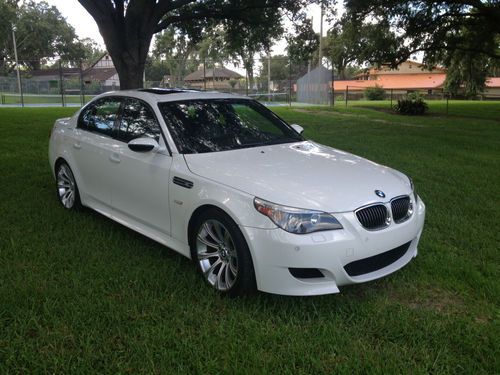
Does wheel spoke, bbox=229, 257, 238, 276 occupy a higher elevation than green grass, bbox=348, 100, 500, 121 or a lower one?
lower

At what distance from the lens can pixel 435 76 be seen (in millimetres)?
67625

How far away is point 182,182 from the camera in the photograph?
3.78m

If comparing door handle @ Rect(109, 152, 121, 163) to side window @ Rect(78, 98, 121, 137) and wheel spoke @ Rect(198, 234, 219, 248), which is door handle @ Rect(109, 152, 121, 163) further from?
wheel spoke @ Rect(198, 234, 219, 248)

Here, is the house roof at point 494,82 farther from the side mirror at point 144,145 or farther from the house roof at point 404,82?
the side mirror at point 144,145

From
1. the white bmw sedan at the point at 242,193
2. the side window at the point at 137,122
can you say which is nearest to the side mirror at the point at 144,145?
Answer: the white bmw sedan at the point at 242,193

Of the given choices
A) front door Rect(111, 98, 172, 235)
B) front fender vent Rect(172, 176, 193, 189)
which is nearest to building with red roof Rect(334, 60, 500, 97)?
front door Rect(111, 98, 172, 235)

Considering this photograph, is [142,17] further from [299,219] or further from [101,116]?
[299,219]

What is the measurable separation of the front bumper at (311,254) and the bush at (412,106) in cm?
A: 1948

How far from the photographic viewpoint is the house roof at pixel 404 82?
62.0m

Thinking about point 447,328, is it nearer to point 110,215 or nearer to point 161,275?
point 161,275

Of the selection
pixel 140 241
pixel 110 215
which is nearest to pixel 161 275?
pixel 140 241

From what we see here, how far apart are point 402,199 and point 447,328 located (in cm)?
101

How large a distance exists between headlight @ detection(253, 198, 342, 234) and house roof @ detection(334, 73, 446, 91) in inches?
2284

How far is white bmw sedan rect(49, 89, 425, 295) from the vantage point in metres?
3.20
